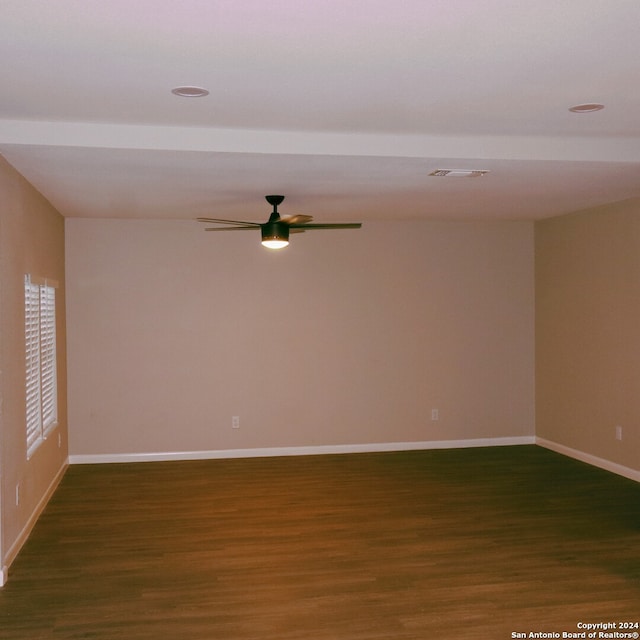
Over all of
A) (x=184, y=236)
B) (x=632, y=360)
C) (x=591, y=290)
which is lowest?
(x=632, y=360)

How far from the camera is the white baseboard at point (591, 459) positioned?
6383mm

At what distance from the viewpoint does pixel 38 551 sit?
4574mm

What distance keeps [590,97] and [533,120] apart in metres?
0.47

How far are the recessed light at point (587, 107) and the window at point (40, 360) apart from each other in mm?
3824

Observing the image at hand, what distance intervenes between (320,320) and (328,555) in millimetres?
3510

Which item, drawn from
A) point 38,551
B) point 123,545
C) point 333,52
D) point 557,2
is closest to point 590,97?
point 557,2

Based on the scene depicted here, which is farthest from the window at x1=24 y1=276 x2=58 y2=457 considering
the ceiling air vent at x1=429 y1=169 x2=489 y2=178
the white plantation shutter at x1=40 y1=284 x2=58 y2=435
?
the ceiling air vent at x1=429 y1=169 x2=489 y2=178

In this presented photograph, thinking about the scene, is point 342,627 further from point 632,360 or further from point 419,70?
point 632,360

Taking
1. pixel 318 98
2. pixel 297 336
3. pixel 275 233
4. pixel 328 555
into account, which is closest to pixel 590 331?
pixel 297 336

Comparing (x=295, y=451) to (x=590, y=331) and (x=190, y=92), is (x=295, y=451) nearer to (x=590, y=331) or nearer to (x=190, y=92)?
(x=590, y=331)

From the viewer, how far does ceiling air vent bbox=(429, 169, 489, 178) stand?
480 cm

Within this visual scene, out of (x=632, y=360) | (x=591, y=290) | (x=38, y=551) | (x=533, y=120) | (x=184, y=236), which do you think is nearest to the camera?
(x=533, y=120)

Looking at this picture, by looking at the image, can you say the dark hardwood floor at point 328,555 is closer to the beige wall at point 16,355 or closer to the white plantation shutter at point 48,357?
the beige wall at point 16,355

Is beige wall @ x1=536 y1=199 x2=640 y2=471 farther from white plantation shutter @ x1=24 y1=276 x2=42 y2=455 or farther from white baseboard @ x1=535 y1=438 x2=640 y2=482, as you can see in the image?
white plantation shutter @ x1=24 y1=276 x2=42 y2=455
